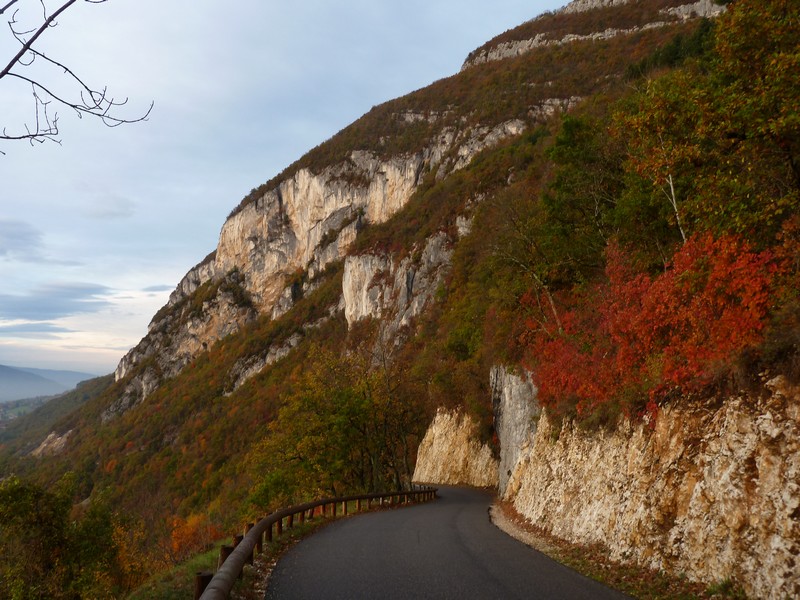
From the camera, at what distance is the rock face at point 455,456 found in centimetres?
3653

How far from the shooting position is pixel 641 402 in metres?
10.8

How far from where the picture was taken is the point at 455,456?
131ft

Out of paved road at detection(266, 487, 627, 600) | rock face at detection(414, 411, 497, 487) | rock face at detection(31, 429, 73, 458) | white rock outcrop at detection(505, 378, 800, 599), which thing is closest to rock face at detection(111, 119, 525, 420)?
rock face at detection(31, 429, 73, 458)

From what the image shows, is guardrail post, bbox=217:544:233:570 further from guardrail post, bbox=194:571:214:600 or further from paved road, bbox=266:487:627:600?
guardrail post, bbox=194:571:214:600

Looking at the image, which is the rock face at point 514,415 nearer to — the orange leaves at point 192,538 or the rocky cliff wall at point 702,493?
the rocky cliff wall at point 702,493

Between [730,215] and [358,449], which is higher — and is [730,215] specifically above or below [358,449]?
above

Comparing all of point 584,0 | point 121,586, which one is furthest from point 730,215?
point 584,0

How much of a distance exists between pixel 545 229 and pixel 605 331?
8.23 meters

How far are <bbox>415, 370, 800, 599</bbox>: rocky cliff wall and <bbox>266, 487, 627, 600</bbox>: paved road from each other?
4.18 ft

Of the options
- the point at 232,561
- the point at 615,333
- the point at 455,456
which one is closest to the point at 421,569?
the point at 232,561

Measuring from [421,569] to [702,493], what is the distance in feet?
15.1

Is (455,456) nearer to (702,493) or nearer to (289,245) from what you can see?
(702,493)

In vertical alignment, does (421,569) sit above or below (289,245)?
below

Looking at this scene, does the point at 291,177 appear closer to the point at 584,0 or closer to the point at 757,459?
the point at 584,0
